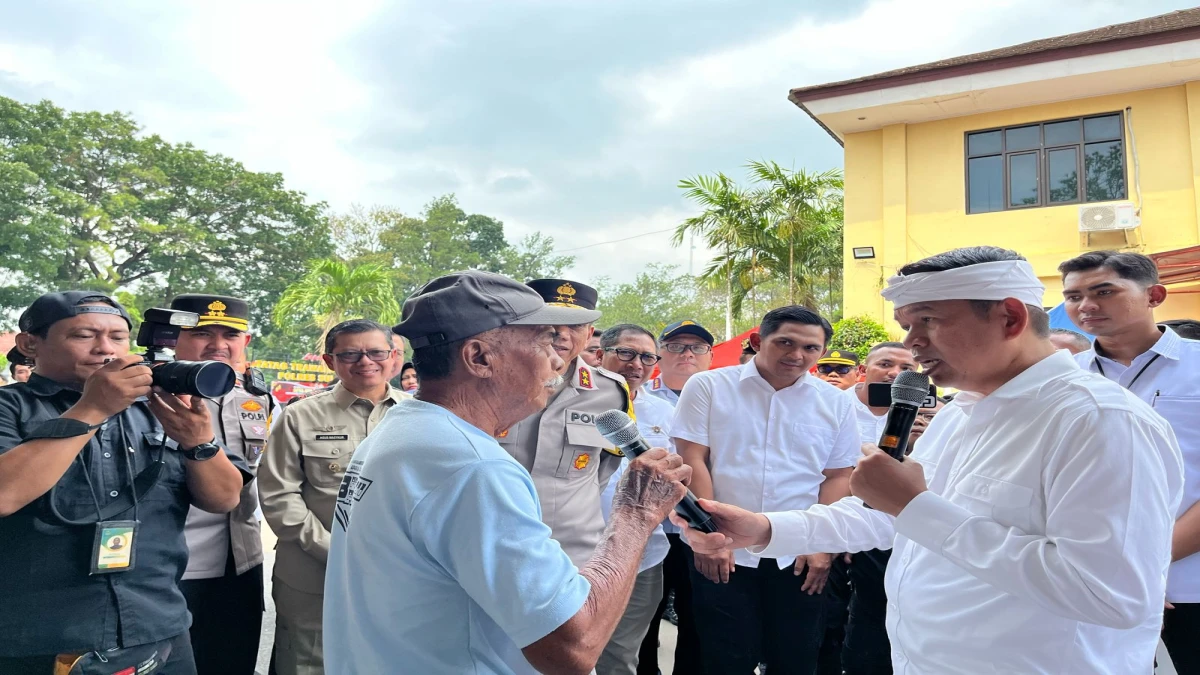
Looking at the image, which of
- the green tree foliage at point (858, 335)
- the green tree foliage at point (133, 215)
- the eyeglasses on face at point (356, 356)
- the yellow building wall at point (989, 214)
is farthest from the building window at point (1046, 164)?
the green tree foliage at point (133, 215)

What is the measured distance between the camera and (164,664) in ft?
7.85

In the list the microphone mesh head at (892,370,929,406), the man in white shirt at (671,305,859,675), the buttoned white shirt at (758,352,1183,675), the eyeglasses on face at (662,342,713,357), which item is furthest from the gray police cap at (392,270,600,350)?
the eyeglasses on face at (662,342,713,357)

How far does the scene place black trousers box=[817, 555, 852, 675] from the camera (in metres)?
4.44

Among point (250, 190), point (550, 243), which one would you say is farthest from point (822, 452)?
point (550, 243)

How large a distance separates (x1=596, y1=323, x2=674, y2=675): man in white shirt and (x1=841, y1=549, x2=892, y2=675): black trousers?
1.07 m

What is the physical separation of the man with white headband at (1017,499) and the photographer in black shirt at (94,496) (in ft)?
7.05

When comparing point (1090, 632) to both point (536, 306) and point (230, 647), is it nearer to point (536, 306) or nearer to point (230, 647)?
point (536, 306)

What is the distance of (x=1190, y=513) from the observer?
2764 mm

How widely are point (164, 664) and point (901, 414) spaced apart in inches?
93.6

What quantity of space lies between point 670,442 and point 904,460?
235 centimetres

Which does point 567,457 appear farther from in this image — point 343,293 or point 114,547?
point 343,293

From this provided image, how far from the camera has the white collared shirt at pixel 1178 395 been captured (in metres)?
2.81

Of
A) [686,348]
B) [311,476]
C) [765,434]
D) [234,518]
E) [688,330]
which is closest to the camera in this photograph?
[234,518]

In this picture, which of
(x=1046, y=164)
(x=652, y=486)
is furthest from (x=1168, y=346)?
(x=1046, y=164)
